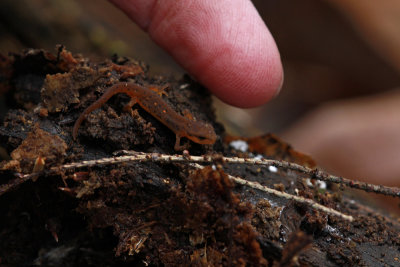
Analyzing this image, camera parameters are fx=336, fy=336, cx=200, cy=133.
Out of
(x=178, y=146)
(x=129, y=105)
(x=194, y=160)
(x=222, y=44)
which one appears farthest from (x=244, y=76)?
(x=194, y=160)

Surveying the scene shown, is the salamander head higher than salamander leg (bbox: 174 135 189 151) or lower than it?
higher

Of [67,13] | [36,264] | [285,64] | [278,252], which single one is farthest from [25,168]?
[285,64]

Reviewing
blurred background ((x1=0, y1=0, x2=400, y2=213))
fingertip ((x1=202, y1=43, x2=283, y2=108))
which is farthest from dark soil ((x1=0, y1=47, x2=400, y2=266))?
blurred background ((x1=0, y1=0, x2=400, y2=213))

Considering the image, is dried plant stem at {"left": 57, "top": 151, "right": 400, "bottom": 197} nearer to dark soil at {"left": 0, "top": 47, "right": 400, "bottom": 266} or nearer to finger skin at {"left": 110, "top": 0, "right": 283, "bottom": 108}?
dark soil at {"left": 0, "top": 47, "right": 400, "bottom": 266}

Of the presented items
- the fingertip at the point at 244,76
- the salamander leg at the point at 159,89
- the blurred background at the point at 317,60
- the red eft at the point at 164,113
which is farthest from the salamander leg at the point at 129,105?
the blurred background at the point at 317,60

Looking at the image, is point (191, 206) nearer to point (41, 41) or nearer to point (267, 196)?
point (267, 196)

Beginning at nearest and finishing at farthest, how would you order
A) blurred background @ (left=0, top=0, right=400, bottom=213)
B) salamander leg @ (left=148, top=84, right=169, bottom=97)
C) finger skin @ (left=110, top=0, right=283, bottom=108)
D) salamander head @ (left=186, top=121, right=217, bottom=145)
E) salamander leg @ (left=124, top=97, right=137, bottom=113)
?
salamander leg @ (left=124, top=97, right=137, bottom=113) → salamander head @ (left=186, top=121, right=217, bottom=145) → salamander leg @ (left=148, top=84, right=169, bottom=97) → finger skin @ (left=110, top=0, right=283, bottom=108) → blurred background @ (left=0, top=0, right=400, bottom=213)

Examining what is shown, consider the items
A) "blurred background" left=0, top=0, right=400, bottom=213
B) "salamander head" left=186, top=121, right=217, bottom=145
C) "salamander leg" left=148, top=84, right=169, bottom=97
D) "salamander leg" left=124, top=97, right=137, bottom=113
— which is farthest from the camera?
"blurred background" left=0, top=0, right=400, bottom=213
